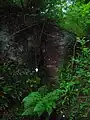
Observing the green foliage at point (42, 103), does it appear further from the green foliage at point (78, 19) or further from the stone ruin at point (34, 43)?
the green foliage at point (78, 19)

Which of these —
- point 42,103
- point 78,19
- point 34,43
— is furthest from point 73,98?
point 34,43

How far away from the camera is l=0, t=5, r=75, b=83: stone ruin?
5.31 m

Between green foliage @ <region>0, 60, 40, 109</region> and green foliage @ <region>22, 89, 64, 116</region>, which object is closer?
green foliage @ <region>22, 89, 64, 116</region>

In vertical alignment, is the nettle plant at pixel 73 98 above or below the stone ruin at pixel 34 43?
below

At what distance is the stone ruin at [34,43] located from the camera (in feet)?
17.4

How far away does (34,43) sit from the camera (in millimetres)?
5500

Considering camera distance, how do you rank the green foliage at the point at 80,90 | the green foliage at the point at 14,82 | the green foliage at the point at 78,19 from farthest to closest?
1. the green foliage at the point at 78,19
2. the green foliage at the point at 14,82
3. the green foliage at the point at 80,90

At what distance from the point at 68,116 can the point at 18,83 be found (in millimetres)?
1495

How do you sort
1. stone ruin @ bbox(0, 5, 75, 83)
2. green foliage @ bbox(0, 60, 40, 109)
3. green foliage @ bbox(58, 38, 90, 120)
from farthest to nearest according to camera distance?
stone ruin @ bbox(0, 5, 75, 83)
green foliage @ bbox(0, 60, 40, 109)
green foliage @ bbox(58, 38, 90, 120)

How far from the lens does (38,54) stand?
5500mm

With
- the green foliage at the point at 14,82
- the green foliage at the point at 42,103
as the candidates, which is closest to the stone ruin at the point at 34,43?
the green foliage at the point at 14,82

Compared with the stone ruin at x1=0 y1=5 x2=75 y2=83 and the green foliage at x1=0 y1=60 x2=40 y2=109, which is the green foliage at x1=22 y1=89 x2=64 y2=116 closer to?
the green foliage at x1=0 y1=60 x2=40 y2=109


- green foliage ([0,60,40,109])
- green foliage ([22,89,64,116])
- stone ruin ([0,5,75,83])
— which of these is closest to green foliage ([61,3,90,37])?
stone ruin ([0,5,75,83])

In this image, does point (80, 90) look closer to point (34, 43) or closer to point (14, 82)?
point (14, 82)
